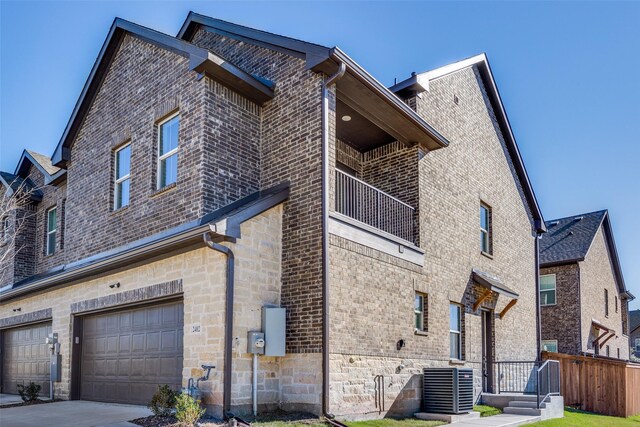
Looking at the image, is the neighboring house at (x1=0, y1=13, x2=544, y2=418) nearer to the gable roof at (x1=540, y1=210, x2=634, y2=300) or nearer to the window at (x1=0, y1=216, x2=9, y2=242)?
the window at (x1=0, y1=216, x2=9, y2=242)

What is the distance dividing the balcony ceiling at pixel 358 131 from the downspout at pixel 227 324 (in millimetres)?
4707

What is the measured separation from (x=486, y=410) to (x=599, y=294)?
660 inches

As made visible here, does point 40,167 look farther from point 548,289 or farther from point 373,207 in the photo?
point 548,289

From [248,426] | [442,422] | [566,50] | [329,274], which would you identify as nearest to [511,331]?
[442,422]

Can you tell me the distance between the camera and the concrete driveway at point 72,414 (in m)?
10.5

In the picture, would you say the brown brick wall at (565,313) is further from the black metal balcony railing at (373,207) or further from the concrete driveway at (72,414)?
the concrete driveway at (72,414)

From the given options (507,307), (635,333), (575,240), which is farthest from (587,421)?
(635,333)

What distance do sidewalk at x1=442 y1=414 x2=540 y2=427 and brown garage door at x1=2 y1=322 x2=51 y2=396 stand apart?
10.5 metres

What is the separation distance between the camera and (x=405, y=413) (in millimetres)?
12891

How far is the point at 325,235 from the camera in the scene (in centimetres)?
1119

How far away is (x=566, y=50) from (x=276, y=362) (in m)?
9.81

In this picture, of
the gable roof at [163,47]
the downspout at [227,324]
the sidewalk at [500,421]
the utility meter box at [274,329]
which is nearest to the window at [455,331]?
the sidewalk at [500,421]

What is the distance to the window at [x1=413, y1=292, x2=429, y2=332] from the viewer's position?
1428 centimetres

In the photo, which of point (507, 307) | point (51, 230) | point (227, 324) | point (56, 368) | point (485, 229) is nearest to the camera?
point (227, 324)
